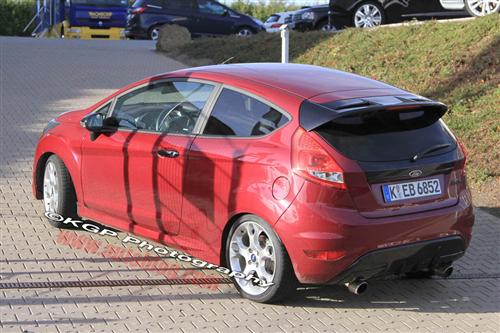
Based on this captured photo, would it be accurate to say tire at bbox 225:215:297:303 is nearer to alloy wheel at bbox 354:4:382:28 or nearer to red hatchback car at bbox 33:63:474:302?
red hatchback car at bbox 33:63:474:302

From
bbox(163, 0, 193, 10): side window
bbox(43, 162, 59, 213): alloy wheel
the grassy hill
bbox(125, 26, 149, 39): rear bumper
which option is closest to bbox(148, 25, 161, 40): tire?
bbox(125, 26, 149, 39): rear bumper

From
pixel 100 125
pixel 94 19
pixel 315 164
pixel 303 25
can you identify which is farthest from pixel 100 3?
pixel 315 164

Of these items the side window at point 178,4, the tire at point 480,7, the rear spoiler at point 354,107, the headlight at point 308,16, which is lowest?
the headlight at point 308,16

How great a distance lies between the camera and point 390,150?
5969 mm

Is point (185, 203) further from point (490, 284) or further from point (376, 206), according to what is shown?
point (490, 284)

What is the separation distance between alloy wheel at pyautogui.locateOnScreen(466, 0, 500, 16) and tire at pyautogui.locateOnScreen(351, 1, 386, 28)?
8.71 ft

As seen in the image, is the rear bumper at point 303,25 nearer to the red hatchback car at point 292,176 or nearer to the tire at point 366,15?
the tire at point 366,15

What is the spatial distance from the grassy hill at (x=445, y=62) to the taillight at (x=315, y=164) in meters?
4.17

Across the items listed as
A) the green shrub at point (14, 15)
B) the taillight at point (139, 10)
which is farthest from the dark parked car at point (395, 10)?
the green shrub at point (14, 15)

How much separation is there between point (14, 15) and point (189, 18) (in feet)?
47.8

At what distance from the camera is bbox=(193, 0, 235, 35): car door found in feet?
95.0

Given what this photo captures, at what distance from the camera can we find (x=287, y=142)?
5.89m

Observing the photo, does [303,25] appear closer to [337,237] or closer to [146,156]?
[146,156]

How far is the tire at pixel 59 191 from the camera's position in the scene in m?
7.72
